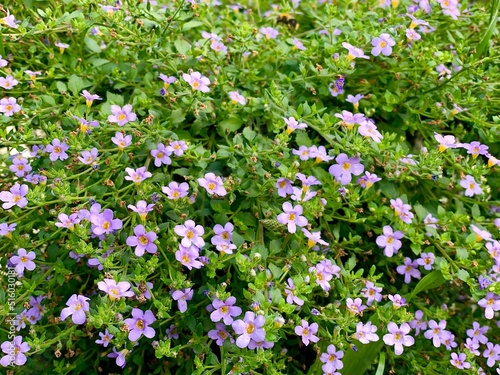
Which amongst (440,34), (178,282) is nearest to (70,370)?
(178,282)

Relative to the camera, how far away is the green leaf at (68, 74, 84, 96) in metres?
1.79

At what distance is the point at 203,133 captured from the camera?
1848 millimetres

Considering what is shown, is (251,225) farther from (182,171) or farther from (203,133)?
(203,133)

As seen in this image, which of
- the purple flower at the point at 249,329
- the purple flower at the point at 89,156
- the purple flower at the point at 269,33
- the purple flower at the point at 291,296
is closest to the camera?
the purple flower at the point at 249,329

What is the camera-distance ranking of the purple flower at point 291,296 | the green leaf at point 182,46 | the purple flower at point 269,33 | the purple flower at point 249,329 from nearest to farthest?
the purple flower at point 249,329 → the purple flower at point 291,296 → the green leaf at point 182,46 → the purple flower at point 269,33

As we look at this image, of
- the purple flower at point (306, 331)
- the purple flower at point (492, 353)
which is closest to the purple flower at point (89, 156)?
the purple flower at point (306, 331)

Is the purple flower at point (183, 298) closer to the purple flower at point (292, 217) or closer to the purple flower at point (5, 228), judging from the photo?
the purple flower at point (292, 217)

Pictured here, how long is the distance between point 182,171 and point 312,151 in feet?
1.30

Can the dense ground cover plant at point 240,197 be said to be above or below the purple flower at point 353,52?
below

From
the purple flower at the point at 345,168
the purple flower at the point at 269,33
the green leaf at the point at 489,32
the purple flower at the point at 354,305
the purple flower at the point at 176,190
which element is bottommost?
the purple flower at the point at 354,305

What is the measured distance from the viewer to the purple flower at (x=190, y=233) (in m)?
1.43

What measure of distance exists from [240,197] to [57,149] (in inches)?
22.4

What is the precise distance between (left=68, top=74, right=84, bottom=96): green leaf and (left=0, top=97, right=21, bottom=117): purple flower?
0.18 m

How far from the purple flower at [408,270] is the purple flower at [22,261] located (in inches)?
44.4
